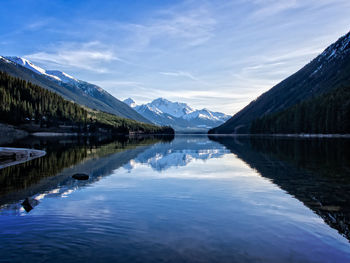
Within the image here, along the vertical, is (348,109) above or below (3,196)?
above

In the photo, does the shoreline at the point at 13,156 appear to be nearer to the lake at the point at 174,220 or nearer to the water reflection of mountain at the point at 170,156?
the lake at the point at 174,220

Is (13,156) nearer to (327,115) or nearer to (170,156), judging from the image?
(170,156)

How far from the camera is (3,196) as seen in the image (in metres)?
23.2

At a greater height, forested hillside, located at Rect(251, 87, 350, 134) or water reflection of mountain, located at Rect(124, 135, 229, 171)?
forested hillside, located at Rect(251, 87, 350, 134)

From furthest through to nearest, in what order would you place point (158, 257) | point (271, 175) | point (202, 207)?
point (271, 175) < point (202, 207) < point (158, 257)

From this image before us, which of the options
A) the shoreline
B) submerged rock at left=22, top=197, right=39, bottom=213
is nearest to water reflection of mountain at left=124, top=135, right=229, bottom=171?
the shoreline

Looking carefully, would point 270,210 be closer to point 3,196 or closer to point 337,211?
point 337,211

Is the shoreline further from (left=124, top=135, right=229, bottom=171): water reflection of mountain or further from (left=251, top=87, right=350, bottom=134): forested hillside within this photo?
(left=251, top=87, right=350, bottom=134): forested hillside

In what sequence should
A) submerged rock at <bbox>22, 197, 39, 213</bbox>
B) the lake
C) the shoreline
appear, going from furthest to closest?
the shoreline → submerged rock at <bbox>22, 197, 39, 213</bbox> → the lake

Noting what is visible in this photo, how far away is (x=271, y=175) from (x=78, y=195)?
2366 cm

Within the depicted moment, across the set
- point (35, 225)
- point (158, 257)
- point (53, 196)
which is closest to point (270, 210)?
point (158, 257)

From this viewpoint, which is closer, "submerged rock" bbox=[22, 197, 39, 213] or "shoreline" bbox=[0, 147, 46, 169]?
"submerged rock" bbox=[22, 197, 39, 213]

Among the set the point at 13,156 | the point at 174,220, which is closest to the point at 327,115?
the point at 13,156

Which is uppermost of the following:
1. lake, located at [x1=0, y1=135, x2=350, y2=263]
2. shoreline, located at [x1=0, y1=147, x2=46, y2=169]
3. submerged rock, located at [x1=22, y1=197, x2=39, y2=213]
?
shoreline, located at [x1=0, y1=147, x2=46, y2=169]
